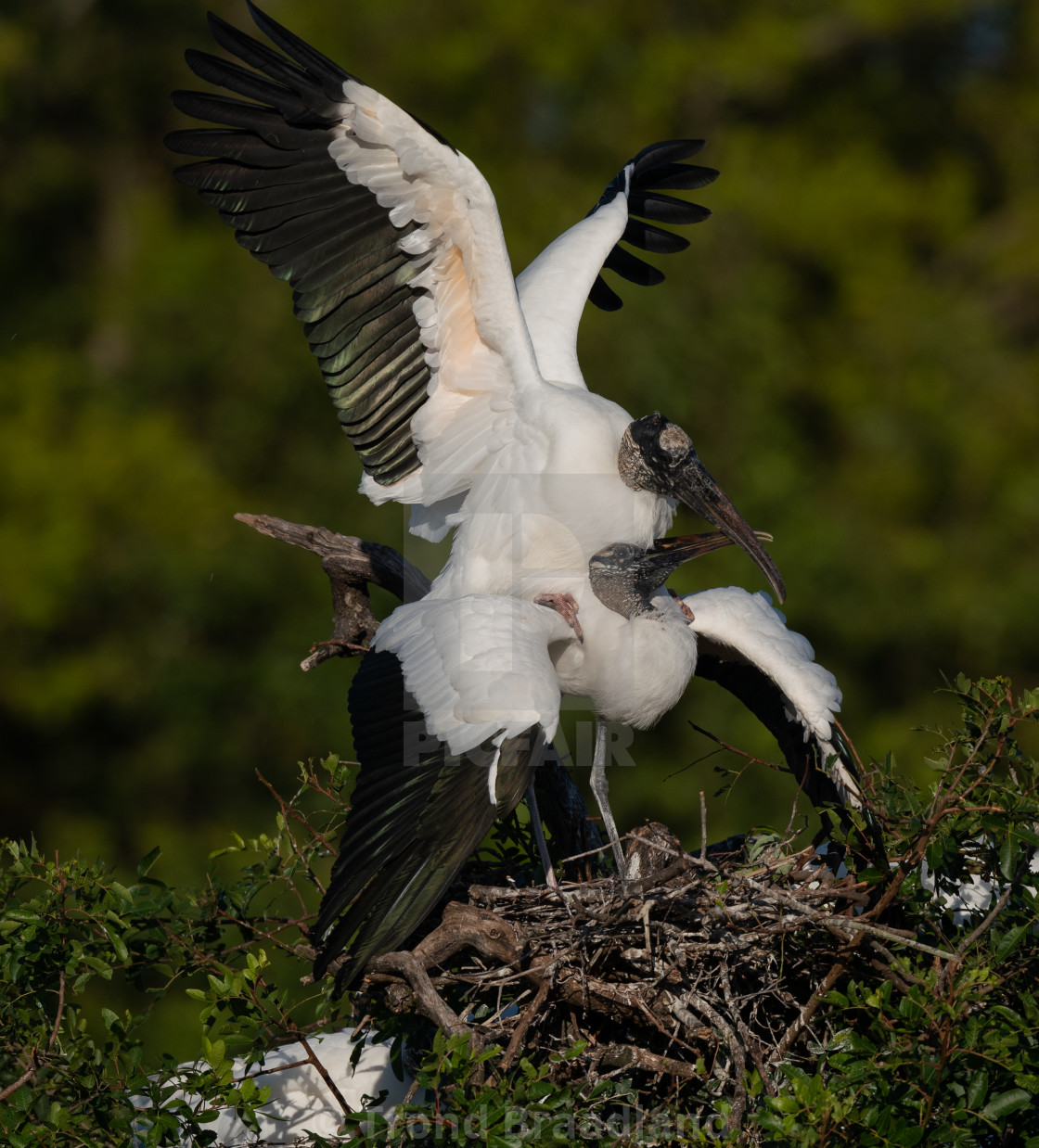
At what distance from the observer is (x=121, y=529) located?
12.5 m

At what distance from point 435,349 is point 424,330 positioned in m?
0.06

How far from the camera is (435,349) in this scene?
4.11m

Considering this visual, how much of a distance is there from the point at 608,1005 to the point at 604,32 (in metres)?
14.1

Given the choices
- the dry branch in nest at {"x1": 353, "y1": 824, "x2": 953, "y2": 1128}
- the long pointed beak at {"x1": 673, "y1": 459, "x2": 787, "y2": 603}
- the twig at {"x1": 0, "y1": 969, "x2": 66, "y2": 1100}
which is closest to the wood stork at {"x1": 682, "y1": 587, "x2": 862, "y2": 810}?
the long pointed beak at {"x1": 673, "y1": 459, "x2": 787, "y2": 603}

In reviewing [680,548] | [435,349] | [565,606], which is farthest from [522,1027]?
[435,349]

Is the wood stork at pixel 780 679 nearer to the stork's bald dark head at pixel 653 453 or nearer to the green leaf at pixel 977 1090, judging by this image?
the stork's bald dark head at pixel 653 453

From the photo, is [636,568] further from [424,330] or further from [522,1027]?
[522,1027]

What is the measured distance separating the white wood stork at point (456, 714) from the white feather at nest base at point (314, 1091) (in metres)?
0.98

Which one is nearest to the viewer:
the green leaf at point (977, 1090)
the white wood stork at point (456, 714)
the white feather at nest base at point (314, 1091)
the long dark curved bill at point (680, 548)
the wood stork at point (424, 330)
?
the green leaf at point (977, 1090)

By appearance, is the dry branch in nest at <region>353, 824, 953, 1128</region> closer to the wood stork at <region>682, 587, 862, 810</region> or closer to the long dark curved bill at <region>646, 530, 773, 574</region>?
the wood stork at <region>682, 587, 862, 810</region>

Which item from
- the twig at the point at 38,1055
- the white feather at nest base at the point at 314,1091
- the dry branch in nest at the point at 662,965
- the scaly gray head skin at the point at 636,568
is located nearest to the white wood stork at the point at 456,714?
the scaly gray head skin at the point at 636,568

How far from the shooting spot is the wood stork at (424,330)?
151 inches

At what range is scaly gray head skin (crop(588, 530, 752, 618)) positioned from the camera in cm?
393

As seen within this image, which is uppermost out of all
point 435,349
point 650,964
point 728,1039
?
point 435,349
